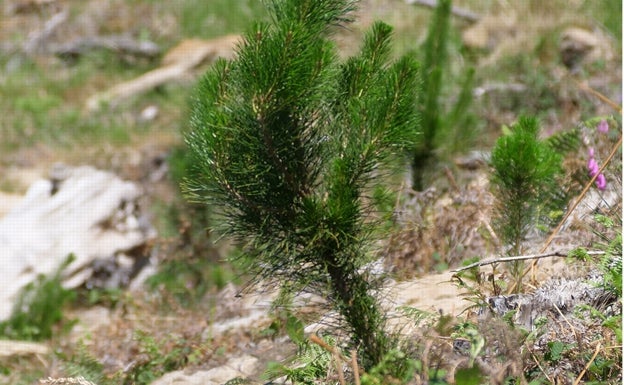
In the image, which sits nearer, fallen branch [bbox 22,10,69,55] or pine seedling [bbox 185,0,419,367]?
pine seedling [bbox 185,0,419,367]

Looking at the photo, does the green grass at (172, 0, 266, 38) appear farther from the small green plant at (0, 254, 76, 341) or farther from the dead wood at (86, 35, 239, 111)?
the small green plant at (0, 254, 76, 341)

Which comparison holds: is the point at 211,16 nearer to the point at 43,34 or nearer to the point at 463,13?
the point at 43,34

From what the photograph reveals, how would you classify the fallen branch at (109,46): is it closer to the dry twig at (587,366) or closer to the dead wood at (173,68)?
the dead wood at (173,68)

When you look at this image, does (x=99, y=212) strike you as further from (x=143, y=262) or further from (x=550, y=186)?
(x=550, y=186)

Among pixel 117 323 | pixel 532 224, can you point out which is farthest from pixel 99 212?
pixel 532 224

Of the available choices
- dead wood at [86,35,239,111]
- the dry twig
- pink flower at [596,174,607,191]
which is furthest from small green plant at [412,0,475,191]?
dead wood at [86,35,239,111]

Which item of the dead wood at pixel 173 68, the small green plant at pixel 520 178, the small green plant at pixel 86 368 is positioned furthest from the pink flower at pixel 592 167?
the dead wood at pixel 173 68
